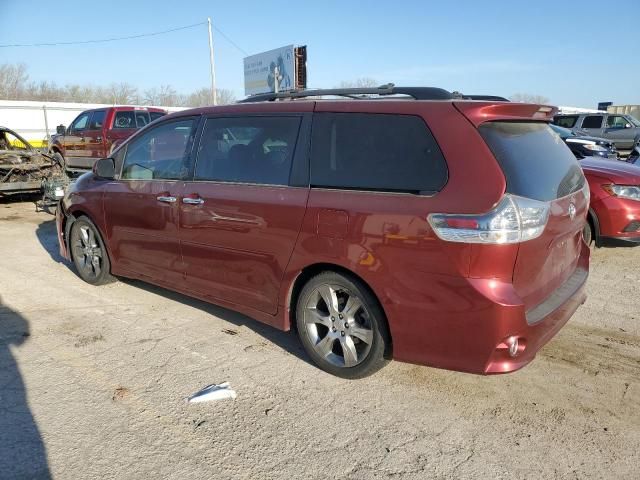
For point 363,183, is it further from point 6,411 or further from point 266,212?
point 6,411

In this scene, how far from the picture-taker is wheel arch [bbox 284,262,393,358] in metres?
3.11

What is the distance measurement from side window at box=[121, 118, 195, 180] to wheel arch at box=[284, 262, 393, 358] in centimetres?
144

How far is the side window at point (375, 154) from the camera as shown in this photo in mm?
2881

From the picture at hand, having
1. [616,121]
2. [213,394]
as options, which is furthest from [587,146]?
[213,394]

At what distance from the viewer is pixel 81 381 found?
339 cm

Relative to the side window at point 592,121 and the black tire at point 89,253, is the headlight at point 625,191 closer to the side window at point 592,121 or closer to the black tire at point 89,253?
the black tire at point 89,253

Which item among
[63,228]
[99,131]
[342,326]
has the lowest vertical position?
[342,326]

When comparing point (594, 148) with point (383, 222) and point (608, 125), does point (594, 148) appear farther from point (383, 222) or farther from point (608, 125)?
point (383, 222)

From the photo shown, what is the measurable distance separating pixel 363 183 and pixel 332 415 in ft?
4.60

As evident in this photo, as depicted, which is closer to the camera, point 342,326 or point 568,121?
point 342,326

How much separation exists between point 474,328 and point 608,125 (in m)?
21.8

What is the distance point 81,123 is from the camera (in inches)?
552

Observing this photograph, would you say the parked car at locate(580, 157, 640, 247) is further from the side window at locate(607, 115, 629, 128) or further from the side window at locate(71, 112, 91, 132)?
the side window at locate(607, 115, 629, 128)

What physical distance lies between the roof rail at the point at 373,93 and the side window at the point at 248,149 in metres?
0.32
